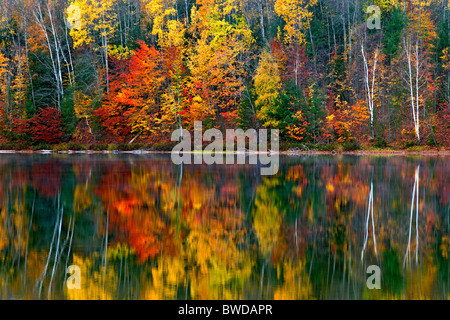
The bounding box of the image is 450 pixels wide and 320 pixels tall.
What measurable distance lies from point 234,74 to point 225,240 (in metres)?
37.9

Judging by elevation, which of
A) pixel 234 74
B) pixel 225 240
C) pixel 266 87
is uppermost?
pixel 234 74

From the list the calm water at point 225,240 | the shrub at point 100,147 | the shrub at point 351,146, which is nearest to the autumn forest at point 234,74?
the shrub at point 351,146

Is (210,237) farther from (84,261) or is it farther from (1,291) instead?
(1,291)

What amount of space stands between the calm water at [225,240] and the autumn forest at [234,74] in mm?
25808

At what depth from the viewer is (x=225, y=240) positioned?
10.1 m

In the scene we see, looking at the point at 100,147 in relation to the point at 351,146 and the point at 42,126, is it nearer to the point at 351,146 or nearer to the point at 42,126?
the point at 42,126

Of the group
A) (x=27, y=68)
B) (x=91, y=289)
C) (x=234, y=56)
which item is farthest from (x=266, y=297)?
(x=27, y=68)

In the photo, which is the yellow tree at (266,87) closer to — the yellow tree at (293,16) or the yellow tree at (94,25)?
the yellow tree at (293,16)

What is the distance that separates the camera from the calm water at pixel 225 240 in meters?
7.21

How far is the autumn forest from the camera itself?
43.9 m

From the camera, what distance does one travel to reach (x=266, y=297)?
22.3 feet

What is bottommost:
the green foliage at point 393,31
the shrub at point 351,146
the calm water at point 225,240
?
the calm water at point 225,240

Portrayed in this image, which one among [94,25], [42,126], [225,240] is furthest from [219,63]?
[225,240]

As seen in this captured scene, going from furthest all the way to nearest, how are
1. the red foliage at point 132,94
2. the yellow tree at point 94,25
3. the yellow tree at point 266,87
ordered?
the yellow tree at point 94,25 < the red foliage at point 132,94 < the yellow tree at point 266,87
